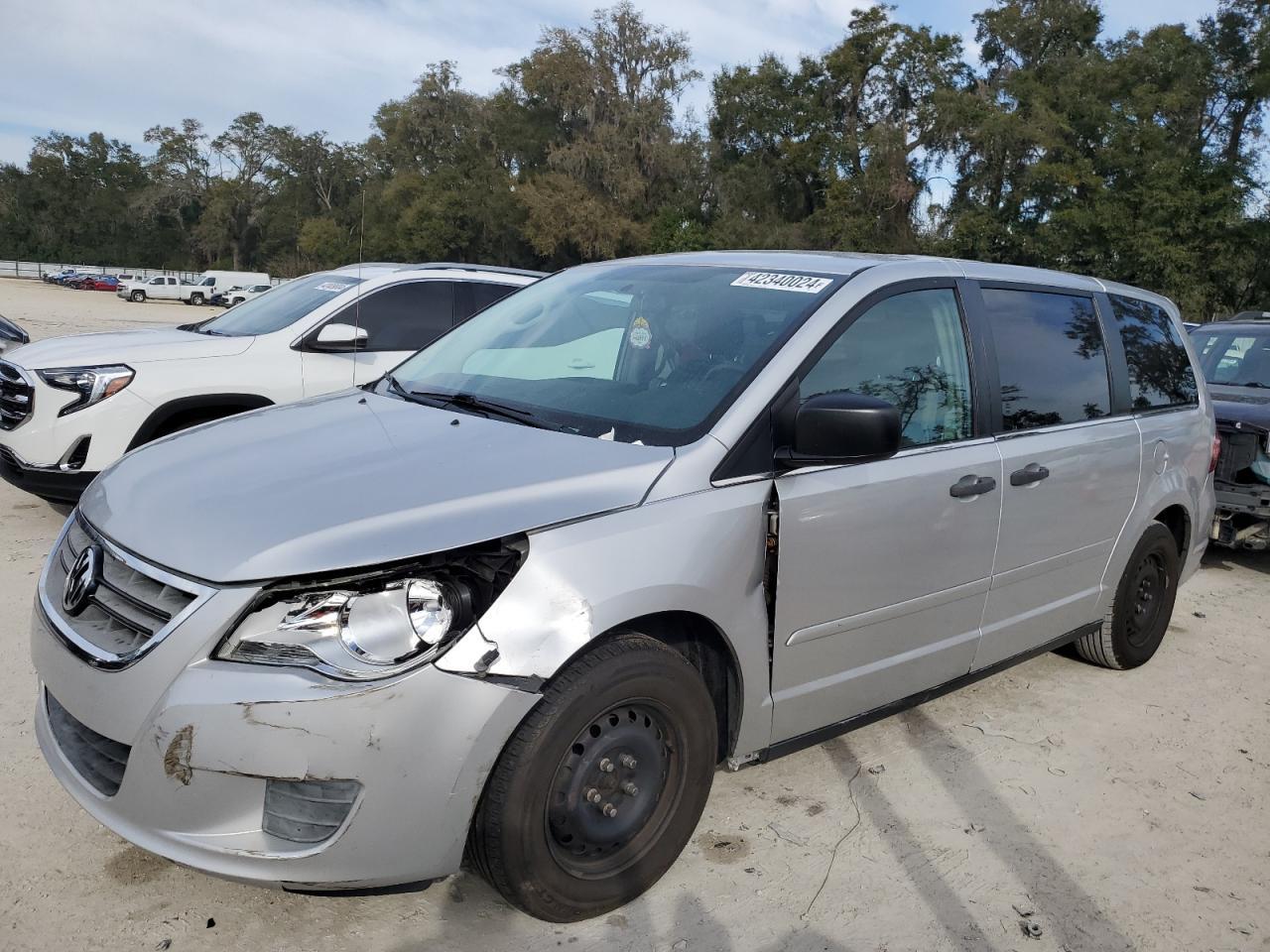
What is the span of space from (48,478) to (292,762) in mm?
4282

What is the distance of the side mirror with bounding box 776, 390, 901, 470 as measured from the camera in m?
2.87

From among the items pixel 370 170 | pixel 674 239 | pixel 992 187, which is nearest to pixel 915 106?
pixel 992 187

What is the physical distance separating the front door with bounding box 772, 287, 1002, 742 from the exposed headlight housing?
3.40ft

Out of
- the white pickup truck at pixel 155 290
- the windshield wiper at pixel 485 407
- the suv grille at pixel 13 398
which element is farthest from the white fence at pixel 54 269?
the windshield wiper at pixel 485 407

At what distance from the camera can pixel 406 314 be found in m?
7.01

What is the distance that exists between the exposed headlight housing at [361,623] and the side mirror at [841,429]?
1005 millimetres

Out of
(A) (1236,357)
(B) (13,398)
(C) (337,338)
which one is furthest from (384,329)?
(A) (1236,357)

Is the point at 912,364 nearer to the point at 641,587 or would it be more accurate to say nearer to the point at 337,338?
the point at 641,587

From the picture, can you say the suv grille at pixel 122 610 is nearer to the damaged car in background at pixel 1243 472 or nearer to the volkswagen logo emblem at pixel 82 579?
the volkswagen logo emblem at pixel 82 579

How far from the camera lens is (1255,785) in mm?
3889

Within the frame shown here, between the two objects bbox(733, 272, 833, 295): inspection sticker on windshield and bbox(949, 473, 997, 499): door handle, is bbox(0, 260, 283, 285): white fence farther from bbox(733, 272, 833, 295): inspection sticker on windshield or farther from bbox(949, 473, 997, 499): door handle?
bbox(949, 473, 997, 499): door handle

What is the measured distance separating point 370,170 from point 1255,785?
67.8 metres

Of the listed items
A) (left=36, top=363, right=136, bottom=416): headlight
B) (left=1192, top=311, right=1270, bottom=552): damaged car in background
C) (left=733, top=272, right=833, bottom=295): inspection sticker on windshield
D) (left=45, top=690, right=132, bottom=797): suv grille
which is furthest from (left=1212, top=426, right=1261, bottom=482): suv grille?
(left=36, top=363, right=136, bottom=416): headlight

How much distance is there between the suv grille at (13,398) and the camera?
5816 mm
